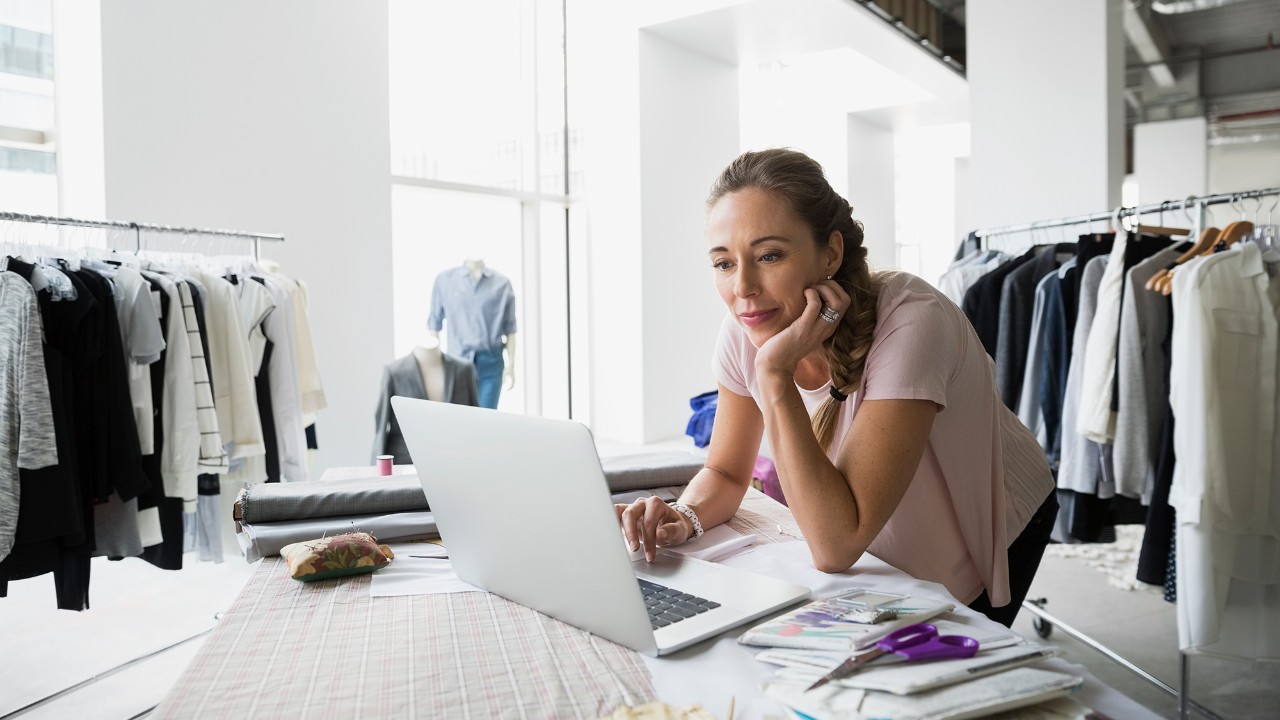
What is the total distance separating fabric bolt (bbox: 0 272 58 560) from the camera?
2.10m

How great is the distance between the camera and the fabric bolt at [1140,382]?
94.3 inches

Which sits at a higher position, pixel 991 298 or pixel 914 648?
pixel 991 298

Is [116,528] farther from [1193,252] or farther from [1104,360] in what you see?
[1193,252]

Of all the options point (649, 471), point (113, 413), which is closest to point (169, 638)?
point (113, 413)

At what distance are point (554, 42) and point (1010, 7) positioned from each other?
12.2 feet

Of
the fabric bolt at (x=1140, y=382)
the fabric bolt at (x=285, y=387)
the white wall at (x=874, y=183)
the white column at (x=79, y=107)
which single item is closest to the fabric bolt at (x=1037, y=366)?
the fabric bolt at (x=1140, y=382)

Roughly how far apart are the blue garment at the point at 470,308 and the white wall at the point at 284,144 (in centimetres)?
82

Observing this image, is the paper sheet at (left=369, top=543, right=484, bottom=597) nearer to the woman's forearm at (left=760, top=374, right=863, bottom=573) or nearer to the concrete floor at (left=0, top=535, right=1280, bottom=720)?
the woman's forearm at (left=760, top=374, right=863, bottom=573)

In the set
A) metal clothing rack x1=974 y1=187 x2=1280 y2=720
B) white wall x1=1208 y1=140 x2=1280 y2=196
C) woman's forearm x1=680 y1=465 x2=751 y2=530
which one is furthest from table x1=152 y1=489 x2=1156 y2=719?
white wall x1=1208 y1=140 x2=1280 y2=196

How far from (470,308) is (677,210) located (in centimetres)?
205

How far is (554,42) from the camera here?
258 inches

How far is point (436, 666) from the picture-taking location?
0.85m

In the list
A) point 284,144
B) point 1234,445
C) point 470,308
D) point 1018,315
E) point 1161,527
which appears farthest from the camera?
point 470,308

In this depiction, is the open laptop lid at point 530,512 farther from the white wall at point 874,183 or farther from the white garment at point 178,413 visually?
the white wall at point 874,183
